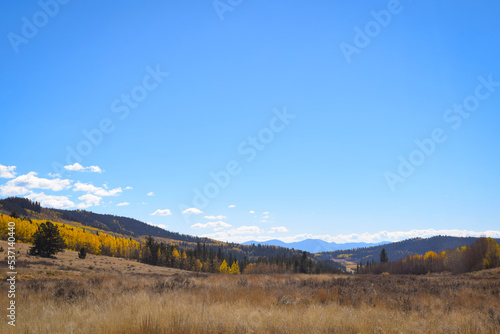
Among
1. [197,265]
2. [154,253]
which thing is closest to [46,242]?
[154,253]

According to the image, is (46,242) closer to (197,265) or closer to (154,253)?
(154,253)

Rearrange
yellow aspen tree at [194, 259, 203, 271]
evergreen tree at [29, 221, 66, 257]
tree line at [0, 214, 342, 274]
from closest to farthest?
evergreen tree at [29, 221, 66, 257], tree line at [0, 214, 342, 274], yellow aspen tree at [194, 259, 203, 271]

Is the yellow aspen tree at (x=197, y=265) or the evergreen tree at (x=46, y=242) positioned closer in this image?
the evergreen tree at (x=46, y=242)

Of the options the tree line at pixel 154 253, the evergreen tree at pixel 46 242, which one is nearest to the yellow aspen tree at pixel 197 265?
the tree line at pixel 154 253

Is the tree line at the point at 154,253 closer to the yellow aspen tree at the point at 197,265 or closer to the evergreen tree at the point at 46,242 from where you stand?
the yellow aspen tree at the point at 197,265

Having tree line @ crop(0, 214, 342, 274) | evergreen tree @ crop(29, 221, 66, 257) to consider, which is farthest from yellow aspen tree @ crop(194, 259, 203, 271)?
evergreen tree @ crop(29, 221, 66, 257)

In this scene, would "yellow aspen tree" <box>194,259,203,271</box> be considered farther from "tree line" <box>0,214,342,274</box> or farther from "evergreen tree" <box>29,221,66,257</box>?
"evergreen tree" <box>29,221,66,257</box>

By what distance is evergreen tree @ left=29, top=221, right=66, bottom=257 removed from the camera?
1874 inches

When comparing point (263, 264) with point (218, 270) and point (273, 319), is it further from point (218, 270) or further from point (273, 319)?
point (273, 319)

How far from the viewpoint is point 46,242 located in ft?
158

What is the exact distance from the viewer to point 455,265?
79188mm

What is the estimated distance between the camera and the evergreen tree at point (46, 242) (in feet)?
156

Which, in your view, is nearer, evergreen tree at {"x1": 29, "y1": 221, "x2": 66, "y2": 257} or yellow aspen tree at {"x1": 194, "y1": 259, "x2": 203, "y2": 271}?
evergreen tree at {"x1": 29, "y1": 221, "x2": 66, "y2": 257}

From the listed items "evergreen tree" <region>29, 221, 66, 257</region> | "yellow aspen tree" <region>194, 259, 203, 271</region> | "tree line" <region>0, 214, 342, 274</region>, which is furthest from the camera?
"yellow aspen tree" <region>194, 259, 203, 271</region>
